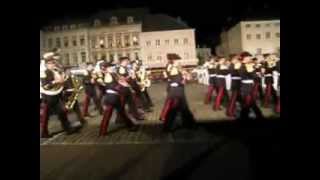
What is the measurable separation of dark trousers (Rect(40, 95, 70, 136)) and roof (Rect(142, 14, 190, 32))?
1.42 m

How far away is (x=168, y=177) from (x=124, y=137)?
113 cm

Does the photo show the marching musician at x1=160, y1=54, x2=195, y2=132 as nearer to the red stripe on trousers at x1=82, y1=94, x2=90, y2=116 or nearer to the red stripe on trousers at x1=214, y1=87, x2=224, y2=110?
the red stripe on trousers at x1=214, y1=87, x2=224, y2=110

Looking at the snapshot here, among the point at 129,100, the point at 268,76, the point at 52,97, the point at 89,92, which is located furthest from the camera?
the point at 129,100

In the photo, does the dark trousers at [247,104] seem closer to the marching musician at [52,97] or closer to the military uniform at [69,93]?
the military uniform at [69,93]

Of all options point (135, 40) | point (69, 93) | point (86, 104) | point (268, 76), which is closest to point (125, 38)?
point (135, 40)

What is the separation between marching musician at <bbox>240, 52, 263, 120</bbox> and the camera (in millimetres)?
6547

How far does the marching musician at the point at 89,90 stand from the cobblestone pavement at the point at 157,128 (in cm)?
10

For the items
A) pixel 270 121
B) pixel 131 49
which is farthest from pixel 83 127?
pixel 270 121

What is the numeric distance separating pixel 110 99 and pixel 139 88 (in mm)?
421

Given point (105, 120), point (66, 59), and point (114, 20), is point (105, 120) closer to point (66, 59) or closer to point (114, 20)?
point (66, 59)

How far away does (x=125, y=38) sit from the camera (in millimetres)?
6605

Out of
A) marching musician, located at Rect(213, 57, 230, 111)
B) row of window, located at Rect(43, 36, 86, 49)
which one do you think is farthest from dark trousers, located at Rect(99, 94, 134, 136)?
marching musician, located at Rect(213, 57, 230, 111)
